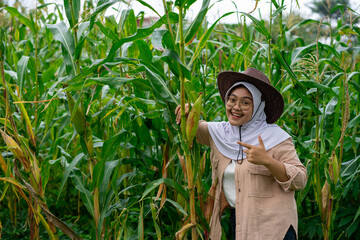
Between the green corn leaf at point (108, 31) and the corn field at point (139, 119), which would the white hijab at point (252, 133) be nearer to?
the corn field at point (139, 119)

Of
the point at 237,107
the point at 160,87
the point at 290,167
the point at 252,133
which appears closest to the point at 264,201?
the point at 290,167

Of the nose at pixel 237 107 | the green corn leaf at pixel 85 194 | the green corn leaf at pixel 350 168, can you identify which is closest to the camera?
the nose at pixel 237 107

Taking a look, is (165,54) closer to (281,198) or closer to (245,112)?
(245,112)

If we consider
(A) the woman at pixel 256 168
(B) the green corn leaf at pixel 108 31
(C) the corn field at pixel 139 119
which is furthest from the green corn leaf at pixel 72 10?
(A) the woman at pixel 256 168

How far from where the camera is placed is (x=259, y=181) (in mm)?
1973

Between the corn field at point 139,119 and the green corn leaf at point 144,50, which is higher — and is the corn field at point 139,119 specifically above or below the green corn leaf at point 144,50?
below

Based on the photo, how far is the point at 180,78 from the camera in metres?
1.91

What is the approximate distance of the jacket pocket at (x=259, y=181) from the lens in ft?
6.46

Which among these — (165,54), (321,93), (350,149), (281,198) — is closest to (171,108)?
(165,54)

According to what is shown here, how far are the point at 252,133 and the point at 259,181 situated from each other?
25 cm

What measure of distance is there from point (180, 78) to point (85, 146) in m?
0.66

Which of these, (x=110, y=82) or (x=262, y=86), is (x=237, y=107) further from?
(x=110, y=82)

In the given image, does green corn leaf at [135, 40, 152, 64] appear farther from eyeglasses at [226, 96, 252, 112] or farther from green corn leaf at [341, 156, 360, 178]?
green corn leaf at [341, 156, 360, 178]

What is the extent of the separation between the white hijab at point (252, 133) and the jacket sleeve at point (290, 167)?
0.13 feet
